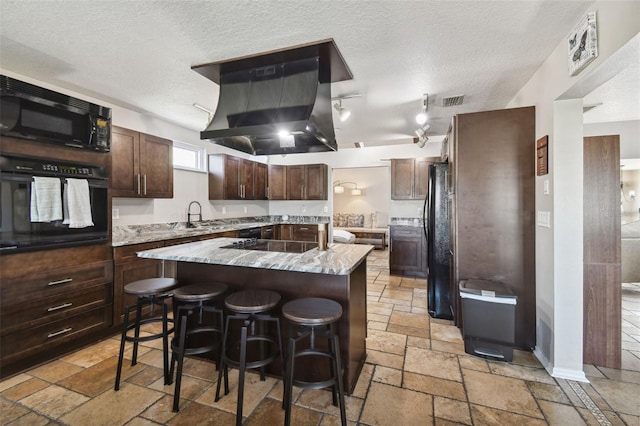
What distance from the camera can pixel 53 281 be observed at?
2.33 meters

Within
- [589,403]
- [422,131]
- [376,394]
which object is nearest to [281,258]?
[376,394]

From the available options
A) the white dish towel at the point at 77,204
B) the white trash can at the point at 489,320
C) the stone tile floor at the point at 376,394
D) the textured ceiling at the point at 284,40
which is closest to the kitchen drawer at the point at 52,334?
the stone tile floor at the point at 376,394

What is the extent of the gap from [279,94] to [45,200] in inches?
83.1

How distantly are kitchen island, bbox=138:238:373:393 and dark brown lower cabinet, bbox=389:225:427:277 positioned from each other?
279 cm

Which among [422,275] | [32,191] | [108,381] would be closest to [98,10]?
[32,191]

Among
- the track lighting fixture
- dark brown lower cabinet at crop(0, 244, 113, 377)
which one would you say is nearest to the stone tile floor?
dark brown lower cabinet at crop(0, 244, 113, 377)

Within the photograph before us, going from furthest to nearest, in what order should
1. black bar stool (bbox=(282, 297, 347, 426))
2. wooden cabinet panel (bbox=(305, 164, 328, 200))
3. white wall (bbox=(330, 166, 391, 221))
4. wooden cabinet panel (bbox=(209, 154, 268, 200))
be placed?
white wall (bbox=(330, 166, 391, 221)) → wooden cabinet panel (bbox=(305, 164, 328, 200)) → wooden cabinet panel (bbox=(209, 154, 268, 200)) → black bar stool (bbox=(282, 297, 347, 426))

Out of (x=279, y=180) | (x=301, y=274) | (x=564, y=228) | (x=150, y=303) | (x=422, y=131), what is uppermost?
(x=422, y=131)

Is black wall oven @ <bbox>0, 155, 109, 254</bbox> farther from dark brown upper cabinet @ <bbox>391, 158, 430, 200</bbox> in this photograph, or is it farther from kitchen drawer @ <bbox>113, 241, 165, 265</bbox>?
dark brown upper cabinet @ <bbox>391, 158, 430, 200</bbox>

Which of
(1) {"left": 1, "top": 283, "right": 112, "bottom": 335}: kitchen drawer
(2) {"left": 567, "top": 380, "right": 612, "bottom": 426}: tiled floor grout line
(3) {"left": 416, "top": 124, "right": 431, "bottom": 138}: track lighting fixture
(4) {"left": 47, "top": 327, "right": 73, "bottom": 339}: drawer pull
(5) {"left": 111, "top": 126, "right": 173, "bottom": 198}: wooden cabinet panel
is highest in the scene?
(3) {"left": 416, "top": 124, "right": 431, "bottom": 138}: track lighting fixture

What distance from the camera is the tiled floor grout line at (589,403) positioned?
5.48ft

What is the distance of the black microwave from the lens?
214 centimetres

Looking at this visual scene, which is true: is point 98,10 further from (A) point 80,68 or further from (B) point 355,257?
(B) point 355,257

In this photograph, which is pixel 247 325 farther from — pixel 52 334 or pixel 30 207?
pixel 30 207
